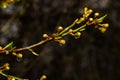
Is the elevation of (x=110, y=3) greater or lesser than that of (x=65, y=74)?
greater

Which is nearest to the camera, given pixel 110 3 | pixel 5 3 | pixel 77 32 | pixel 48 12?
pixel 5 3

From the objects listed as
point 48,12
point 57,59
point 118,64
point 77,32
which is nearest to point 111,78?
point 118,64

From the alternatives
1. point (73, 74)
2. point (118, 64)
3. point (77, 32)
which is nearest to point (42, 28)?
point (73, 74)

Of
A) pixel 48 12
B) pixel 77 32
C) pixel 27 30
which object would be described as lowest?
pixel 77 32

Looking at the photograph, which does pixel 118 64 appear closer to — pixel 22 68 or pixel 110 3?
pixel 110 3

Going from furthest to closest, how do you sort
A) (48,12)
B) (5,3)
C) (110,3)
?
(110,3)
(48,12)
(5,3)

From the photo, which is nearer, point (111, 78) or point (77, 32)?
point (77, 32)

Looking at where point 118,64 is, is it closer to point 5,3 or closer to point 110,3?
point 110,3
